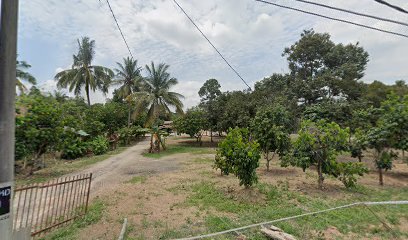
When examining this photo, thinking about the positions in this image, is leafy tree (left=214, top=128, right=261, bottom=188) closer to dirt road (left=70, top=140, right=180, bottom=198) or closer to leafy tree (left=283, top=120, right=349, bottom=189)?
leafy tree (left=283, top=120, right=349, bottom=189)

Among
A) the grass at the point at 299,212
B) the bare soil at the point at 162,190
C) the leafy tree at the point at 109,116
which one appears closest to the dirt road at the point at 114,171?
the bare soil at the point at 162,190

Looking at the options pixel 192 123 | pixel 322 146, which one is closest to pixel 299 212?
pixel 322 146

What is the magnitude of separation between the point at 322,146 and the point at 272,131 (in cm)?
285

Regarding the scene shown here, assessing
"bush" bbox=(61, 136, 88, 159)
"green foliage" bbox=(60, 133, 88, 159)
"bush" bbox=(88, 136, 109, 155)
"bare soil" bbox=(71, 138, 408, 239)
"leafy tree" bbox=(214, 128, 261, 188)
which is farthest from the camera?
"bush" bbox=(88, 136, 109, 155)

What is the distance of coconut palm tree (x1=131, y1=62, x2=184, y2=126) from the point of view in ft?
61.7

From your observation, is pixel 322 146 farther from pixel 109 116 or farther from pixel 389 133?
pixel 109 116

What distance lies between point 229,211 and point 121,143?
19.7 metres

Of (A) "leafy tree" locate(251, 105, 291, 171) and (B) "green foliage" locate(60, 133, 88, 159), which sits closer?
(A) "leafy tree" locate(251, 105, 291, 171)

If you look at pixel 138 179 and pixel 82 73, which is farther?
pixel 82 73

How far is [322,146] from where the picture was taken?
8.22 metres

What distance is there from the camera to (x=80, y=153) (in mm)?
16609

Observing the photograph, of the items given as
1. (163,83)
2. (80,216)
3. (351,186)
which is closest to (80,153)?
(163,83)

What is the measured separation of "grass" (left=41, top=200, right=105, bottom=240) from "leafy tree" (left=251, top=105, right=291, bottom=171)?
762 centimetres

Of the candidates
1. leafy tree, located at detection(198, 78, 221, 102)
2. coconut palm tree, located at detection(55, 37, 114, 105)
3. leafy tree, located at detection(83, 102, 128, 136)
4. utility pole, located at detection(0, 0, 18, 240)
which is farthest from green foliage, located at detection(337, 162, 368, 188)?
leafy tree, located at detection(198, 78, 221, 102)
